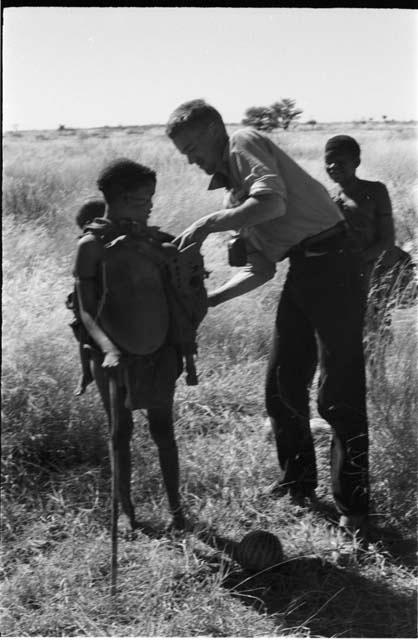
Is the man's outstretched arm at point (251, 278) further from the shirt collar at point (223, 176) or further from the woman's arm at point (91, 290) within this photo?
the woman's arm at point (91, 290)

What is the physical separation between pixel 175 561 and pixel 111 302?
3.47ft

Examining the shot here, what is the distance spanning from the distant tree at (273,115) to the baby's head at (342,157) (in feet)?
1.04

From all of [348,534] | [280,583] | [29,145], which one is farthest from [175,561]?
[29,145]

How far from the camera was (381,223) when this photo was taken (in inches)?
183

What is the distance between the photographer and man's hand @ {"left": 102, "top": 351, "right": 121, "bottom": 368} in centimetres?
307

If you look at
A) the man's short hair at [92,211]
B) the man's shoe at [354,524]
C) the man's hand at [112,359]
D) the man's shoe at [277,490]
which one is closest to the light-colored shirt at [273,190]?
the man's short hair at [92,211]

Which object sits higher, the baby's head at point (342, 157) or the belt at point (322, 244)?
the baby's head at point (342, 157)

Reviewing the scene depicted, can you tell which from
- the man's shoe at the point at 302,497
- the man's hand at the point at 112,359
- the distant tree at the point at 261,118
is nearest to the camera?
the man's hand at the point at 112,359

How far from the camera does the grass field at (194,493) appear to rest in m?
3.15

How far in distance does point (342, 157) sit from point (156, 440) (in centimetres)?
209

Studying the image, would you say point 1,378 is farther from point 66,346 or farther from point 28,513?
point 28,513

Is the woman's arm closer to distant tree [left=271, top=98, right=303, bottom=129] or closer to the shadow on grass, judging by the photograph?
the shadow on grass

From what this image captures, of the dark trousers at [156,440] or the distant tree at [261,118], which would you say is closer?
the dark trousers at [156,440]

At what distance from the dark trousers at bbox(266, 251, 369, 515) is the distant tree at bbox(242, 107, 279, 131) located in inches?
43.2
